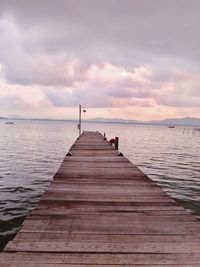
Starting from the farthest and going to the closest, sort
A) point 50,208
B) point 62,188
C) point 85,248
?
point 62,188 → point 50,208 → point 85,248

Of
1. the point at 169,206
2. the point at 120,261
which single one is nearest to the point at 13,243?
the point at 120,261

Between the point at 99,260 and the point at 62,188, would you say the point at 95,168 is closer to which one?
the point at 62,188

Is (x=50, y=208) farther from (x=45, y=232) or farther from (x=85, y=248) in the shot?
(x=85, y=248)

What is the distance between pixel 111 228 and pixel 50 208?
7.66 ft

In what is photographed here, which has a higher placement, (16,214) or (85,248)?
(85,248)

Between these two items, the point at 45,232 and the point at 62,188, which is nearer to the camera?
the point at 45,232

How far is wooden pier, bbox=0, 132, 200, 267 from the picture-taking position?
5.91 metres

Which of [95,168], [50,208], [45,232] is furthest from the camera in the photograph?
[95,168]

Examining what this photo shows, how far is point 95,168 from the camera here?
675 inches

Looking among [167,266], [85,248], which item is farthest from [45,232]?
[167,266]

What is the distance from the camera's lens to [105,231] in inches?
291

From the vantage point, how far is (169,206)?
9523mm

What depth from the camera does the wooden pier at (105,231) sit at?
19.4 feet

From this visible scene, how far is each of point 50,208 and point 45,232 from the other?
6.69ft
